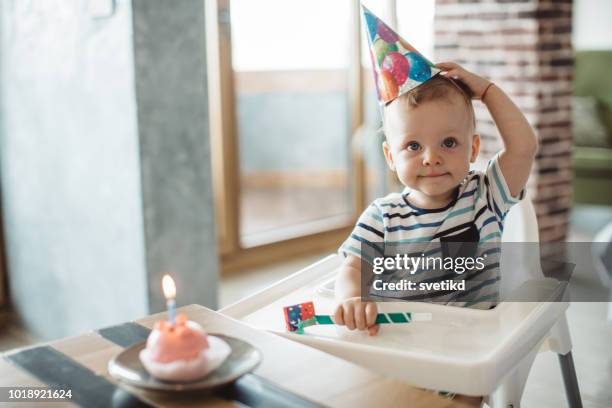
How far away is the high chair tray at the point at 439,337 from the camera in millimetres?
1002

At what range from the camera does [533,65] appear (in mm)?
3383

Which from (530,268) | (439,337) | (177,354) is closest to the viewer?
(177,354)

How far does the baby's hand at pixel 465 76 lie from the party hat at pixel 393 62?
0.03 metres

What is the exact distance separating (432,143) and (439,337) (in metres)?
0.35

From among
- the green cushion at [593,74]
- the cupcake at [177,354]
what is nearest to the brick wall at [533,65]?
the green cushion at [593,74]

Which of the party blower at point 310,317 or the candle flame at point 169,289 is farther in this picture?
the party blower at point 310,317

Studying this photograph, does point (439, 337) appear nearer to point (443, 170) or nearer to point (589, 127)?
point (443, 170)

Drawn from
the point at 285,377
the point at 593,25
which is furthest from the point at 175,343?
the point at 593,25

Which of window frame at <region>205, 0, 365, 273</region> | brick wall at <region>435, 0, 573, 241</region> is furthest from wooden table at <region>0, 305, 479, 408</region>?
brick wall at <region>435, 0, 573, 241</region>

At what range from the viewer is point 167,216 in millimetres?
2375

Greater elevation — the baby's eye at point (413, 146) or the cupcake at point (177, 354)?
the baby's eye at point (413, 146)

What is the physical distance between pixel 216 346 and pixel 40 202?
1952 mm

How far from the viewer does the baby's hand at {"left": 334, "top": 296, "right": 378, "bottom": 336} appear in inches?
44.5

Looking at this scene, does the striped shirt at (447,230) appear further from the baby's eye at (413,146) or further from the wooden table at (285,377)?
the wooden table at (285,377)
